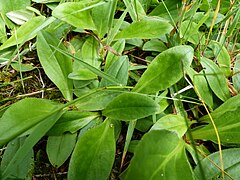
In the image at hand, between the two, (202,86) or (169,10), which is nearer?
(202,86)

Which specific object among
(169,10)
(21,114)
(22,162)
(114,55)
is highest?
(169,10)

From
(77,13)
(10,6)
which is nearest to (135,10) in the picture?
(77,13)

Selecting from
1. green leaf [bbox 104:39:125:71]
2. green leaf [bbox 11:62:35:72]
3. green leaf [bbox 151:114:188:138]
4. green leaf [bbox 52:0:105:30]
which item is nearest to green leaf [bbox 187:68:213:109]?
green leaf [bbox 151:114:188:138]

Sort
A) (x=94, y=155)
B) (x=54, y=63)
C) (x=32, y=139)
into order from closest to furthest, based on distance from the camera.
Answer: (x=32, y=139) < (x=94, y=155) < (x=54, y=63)

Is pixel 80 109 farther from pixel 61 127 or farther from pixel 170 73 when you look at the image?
pixel 170 73

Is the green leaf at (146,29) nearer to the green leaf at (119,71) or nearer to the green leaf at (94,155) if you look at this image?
the green leaf at (119,71)

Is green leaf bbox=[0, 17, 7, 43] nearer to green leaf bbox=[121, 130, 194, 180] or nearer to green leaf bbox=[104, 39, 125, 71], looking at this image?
green leaf bbox=[104, 39, 125, 71]

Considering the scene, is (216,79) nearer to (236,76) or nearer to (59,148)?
(236,76)
